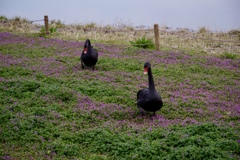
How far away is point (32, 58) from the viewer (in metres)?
15.4

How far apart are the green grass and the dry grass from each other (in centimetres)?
311

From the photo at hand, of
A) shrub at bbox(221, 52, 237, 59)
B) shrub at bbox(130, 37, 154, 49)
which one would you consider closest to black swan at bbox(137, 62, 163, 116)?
shrub at bbox(221, 52, 237, 59)

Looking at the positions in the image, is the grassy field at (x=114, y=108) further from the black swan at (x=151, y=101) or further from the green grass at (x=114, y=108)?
the black swan at (x=151, y=101)

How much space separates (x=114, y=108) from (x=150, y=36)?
1423 cm

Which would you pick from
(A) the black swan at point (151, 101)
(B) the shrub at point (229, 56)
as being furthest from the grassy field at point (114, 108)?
(B) the shrub at point (229, 56)

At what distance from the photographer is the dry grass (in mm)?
19328

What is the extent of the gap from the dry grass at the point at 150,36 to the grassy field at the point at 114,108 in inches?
121

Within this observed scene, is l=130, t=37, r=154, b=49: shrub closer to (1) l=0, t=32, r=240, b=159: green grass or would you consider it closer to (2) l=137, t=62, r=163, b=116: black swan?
(1) l=0, t=32, r=240, b=159: green grass

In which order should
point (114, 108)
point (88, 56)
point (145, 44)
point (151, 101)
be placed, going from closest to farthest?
1. point (151, 101)
2. point (114, 108)
3. point (88, 56)
4. point (145, 44)

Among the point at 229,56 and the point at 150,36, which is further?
the point at 150,36

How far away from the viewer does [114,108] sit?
30.8ft

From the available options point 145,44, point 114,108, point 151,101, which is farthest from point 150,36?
point 151,101

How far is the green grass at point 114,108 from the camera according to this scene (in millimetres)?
6973

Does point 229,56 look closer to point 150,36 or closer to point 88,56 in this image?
point 150,36
